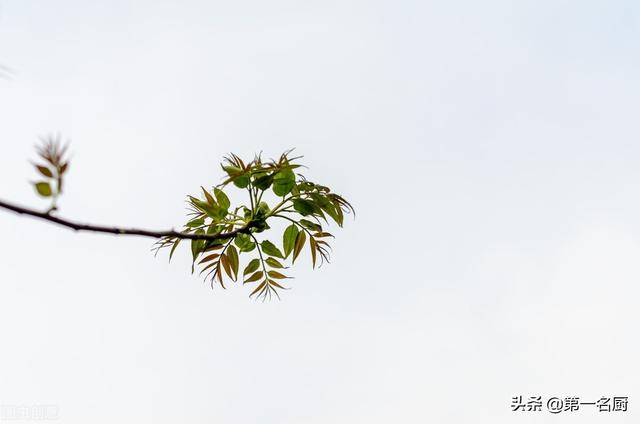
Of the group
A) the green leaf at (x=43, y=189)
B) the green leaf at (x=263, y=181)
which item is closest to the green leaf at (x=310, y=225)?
the green leaf at (x=263, y=181)

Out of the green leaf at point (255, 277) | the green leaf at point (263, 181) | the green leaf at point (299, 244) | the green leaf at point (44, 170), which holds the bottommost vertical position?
the green leaf at point (44, 170)

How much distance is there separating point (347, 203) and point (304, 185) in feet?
→ 0.81

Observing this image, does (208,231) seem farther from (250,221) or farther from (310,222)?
(310,222)

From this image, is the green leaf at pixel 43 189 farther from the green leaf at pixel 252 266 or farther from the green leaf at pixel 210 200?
the green leaf at pixel 252 266

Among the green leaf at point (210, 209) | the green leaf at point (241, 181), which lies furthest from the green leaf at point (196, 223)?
the green leaf at point (241, 181)

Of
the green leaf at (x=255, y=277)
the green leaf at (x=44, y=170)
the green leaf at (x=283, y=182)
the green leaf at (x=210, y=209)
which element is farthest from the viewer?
the green leaf at (x=255, y=277)

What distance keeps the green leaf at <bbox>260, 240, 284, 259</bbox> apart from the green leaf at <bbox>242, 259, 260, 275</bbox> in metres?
0.15

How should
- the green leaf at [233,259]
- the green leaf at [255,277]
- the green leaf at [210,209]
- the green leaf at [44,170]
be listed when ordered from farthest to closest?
the green leaf at [255,277] < the green leaf at [233,259] < the green leaf at [210,209] < the green leaf at [44,170]

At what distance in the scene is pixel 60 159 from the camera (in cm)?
156

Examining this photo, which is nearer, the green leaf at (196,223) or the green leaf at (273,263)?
the green leaf at (196,223)

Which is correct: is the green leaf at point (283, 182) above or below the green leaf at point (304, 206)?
above

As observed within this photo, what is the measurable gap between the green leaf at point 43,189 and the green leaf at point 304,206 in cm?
167

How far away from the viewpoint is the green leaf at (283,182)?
3.11 meters

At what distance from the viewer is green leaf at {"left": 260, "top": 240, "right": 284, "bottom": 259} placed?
132 inches
